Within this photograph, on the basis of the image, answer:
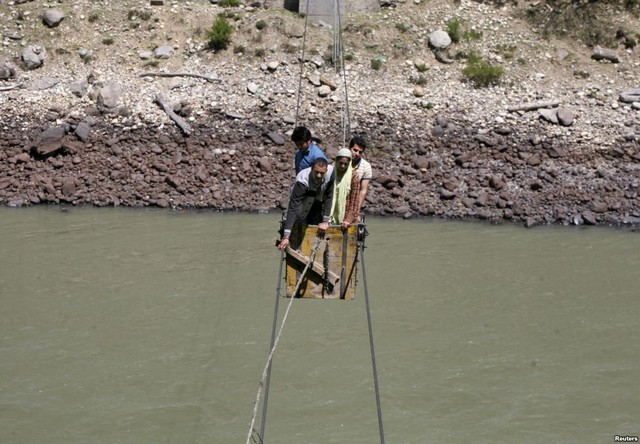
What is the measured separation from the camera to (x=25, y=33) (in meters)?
19.1

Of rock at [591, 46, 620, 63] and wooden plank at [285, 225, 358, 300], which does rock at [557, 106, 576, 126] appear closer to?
rock at [591, 46, 620, 63]

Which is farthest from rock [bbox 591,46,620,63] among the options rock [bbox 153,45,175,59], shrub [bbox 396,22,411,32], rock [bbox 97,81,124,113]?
rock [bbox 97,81,124,113]

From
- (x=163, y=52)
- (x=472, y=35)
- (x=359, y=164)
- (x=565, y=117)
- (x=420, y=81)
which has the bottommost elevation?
(x=359, y=164)

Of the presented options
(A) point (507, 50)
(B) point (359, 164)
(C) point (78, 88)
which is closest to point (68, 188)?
(C) point (78, 88)

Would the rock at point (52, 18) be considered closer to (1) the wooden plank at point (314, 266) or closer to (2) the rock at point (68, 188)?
(2) the rock at point (68, 188)

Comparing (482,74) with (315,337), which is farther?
(482,74)

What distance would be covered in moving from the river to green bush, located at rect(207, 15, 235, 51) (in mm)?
5769

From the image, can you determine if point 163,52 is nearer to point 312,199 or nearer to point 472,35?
point 472,35

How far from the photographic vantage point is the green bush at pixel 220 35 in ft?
60.7

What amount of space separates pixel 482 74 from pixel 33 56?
9305 mm

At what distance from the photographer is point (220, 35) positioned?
18.5 meters

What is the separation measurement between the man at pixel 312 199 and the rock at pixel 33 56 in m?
12.7

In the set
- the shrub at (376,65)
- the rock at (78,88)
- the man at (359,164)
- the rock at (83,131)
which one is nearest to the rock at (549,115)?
the shrub at (376,65)

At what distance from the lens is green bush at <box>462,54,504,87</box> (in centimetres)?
1789
